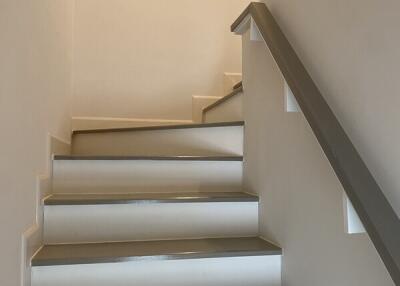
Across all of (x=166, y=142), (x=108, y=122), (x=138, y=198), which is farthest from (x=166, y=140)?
(x=108, y=122)

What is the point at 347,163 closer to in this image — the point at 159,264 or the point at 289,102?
the point at 289,102

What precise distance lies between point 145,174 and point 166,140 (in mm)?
456

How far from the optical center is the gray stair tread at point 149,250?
130 cm

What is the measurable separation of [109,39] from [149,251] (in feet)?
7.05

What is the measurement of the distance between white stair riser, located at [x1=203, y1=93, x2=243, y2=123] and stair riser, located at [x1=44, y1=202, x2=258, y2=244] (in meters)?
0.62

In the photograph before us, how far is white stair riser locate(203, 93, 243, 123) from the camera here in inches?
82.1

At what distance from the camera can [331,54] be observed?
1.15 meters

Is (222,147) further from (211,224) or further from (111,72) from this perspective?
(111,72)

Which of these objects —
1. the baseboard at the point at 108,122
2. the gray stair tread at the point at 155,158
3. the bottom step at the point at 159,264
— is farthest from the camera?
the baseboard at the point at 108,122

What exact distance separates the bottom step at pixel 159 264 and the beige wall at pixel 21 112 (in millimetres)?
170

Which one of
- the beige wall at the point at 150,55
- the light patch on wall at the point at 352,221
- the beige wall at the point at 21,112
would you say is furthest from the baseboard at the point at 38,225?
the beige wall at the point at 150,55

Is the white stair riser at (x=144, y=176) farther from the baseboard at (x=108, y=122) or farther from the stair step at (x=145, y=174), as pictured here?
the baseboard at (x=108, y=122)

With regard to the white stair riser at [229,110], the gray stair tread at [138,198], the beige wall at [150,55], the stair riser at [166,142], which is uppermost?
the beige wall at [150,55]

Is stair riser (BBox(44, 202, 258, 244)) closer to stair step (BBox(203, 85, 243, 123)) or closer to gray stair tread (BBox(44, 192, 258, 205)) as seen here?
gray stair tread (BBox(44, 192, 258, 205))
